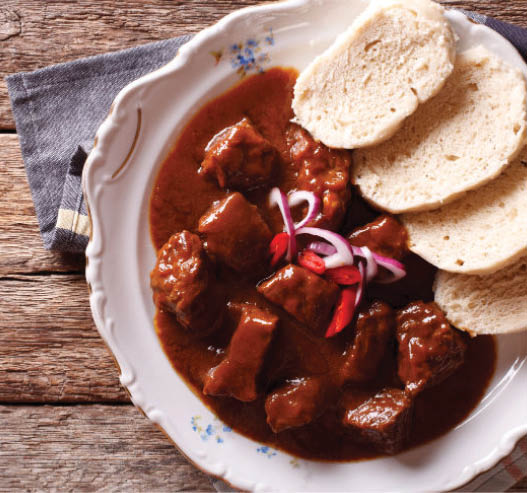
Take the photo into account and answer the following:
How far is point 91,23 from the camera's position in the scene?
4.44 meters

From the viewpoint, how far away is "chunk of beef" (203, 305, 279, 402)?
3578 millimetres

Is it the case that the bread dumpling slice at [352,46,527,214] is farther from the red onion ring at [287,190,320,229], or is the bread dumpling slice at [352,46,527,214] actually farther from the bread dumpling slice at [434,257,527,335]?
the bread dumpling slice at [434,257,527,335]

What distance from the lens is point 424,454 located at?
13.0 ft

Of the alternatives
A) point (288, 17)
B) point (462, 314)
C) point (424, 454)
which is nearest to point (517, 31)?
point (288, 17)

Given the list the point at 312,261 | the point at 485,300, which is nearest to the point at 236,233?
the point at 312,261

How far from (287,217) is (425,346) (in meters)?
1.31

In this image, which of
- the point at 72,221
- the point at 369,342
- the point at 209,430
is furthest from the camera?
the point at 72,221

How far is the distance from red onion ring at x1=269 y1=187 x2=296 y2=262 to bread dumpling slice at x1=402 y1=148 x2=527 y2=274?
84 cm

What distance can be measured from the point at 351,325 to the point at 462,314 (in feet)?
2.62

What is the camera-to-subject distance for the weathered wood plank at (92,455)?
438 centimetres

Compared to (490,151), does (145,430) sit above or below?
below

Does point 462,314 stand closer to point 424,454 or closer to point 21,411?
point 424,454

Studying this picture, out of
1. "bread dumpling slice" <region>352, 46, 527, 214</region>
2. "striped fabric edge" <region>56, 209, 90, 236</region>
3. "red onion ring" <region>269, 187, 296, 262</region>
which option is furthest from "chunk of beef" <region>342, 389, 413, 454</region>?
"striped fabric edge" <region>56, 209, 90, 236</region>

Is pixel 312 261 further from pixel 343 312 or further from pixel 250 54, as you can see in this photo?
pixel 250 54
